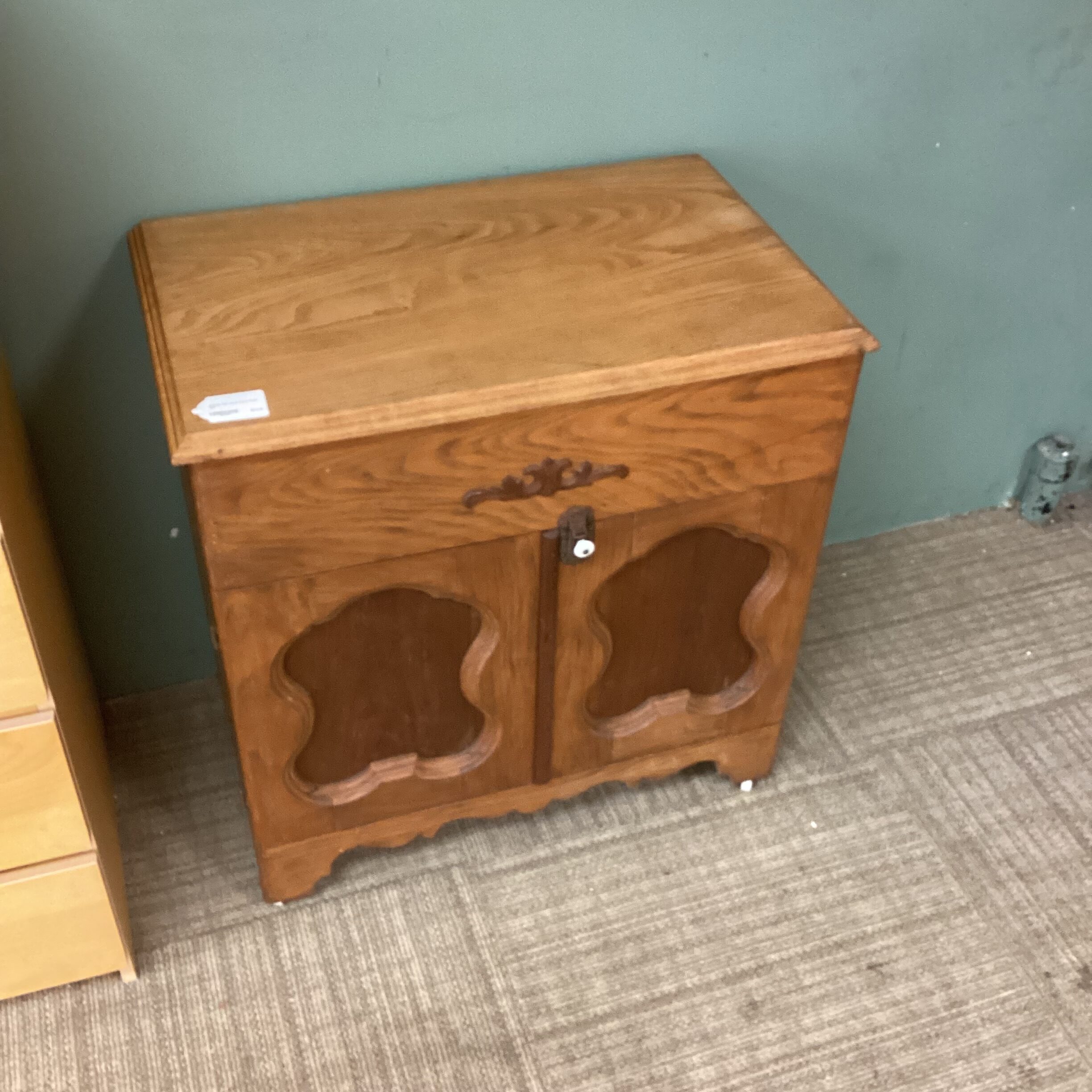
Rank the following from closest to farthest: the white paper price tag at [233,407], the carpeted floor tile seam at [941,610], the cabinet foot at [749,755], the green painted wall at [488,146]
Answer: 1. the white paper price tag at [233,407]
2. the green painted wall at [488,146]
3. the cabinet foot at [749,755]
4. the carpeted floor tile seam at [941,610]

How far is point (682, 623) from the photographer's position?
1335 mm

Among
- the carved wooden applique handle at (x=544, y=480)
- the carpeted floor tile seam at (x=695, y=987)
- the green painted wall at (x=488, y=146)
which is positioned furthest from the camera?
the carpeted floor tile seam at (x=695, y=987)

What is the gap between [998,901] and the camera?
4.68ft

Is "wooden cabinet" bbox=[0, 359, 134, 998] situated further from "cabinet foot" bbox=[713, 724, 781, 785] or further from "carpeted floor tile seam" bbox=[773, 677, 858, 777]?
"carpeted floor tile seam" bbox=[773, 677, 858, 777]

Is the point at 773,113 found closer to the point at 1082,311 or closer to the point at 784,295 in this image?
the point at 784,295

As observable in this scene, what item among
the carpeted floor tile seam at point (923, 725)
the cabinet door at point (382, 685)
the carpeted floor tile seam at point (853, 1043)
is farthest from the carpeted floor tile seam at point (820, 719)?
the cabinet door at point (382, 685)

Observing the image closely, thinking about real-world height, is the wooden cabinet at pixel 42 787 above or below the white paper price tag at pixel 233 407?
below

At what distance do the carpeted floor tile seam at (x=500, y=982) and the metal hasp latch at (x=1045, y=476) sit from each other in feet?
3.74

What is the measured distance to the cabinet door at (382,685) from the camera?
112 cm

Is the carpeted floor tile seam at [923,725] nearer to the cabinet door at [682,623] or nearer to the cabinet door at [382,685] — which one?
the cabinet door at [682,623]

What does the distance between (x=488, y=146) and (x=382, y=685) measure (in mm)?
607

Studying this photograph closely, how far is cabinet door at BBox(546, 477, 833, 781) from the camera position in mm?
1213

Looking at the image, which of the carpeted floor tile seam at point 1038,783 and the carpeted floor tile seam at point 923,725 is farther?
the carpeted floor tile seam at point 923,725

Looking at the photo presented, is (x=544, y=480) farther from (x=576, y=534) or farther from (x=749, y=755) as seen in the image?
(x=749, y=755)
